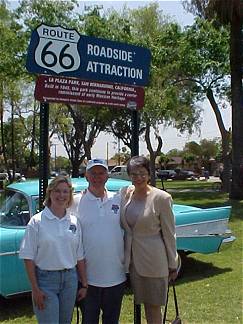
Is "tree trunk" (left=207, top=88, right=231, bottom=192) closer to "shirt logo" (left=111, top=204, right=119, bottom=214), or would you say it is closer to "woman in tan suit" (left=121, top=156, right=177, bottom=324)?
"woman in tan suit" (left=121, top=156, right=177, bottom=324)

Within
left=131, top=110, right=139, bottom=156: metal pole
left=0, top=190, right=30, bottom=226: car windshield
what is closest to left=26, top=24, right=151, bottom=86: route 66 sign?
left=131, top=110, right=139, bottom=156: metal pole

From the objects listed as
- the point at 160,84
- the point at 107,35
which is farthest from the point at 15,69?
the point at 160,84

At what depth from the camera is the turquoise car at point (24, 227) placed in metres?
5.02

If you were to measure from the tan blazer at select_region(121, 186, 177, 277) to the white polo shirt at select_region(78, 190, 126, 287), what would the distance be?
4.6 inches

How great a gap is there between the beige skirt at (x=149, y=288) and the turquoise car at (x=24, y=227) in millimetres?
1842

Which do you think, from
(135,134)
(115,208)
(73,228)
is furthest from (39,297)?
(135,134)

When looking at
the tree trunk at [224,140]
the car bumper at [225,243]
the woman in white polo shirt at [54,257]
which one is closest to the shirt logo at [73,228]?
the woman in white polo shirt at [54,257]

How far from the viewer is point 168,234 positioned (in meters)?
3.52

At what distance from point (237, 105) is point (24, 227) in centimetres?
1320

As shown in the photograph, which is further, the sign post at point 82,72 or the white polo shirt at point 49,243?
the sign post at point 82,72

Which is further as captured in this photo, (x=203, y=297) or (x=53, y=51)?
(x=203, y=297)

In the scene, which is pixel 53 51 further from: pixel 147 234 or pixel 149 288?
pixel 149 288

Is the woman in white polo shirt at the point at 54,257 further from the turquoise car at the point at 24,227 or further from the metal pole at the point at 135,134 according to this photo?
the turquoise car at the point at 24,227

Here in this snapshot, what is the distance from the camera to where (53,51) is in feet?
14.4
